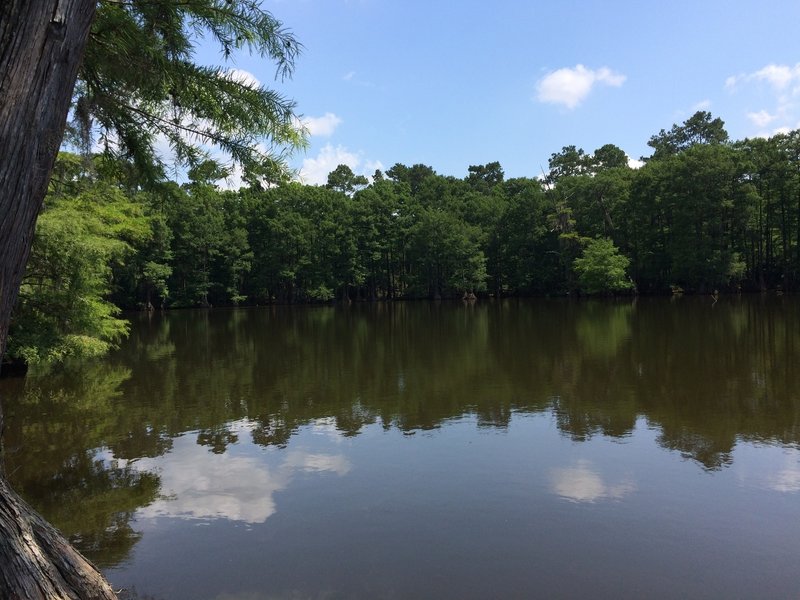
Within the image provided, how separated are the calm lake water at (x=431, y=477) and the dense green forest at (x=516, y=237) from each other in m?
31.3

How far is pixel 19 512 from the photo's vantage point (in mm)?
2537

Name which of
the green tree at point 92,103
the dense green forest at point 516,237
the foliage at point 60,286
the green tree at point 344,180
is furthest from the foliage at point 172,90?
the green tree at point 344,180

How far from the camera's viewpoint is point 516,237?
5928 centimetres

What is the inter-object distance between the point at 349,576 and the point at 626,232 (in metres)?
56.0

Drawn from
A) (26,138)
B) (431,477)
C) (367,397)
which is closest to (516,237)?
(367,397)

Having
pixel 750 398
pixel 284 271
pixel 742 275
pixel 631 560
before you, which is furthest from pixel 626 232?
pixel 631 560

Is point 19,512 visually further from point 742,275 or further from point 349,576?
point 742,275

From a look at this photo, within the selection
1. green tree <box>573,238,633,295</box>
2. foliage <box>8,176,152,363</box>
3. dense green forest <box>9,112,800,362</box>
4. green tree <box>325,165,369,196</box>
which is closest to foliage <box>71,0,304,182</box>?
foliage <box>8,176,152,363</box>

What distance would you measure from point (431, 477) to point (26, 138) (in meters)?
5.30

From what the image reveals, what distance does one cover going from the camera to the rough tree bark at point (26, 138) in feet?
7.39

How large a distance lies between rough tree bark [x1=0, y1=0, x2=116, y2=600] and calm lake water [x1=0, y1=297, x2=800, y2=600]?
206 centimetres

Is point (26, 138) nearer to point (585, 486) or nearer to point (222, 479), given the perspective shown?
point (222, 479)

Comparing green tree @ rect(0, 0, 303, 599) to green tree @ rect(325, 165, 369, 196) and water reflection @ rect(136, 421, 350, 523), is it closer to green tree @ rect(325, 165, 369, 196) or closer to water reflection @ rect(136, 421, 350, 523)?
water reflection @ rect(136, 421, 350, 523)

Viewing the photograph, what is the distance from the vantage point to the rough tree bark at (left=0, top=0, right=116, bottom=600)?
2.25 m
